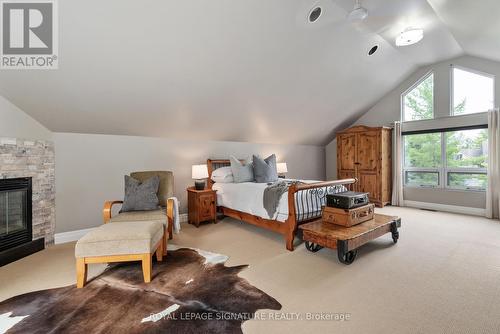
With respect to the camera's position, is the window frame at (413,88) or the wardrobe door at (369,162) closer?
the window frame at (413,88)

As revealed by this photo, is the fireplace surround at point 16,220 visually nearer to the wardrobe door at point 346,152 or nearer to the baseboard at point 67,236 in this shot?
the baseboard at point 67,236

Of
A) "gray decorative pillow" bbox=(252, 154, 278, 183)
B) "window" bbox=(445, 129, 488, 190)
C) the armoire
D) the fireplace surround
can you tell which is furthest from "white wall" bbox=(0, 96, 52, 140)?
"window" bbox=(445, 129, 488, 190)

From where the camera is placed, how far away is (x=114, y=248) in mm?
2174

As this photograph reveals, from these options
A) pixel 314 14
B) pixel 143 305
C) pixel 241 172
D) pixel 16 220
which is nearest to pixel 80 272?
pixel 143 305

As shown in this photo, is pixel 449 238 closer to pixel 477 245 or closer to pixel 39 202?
pixel 477 245

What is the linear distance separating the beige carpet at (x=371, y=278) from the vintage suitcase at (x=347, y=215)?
40 cm

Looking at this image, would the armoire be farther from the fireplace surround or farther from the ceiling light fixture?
the fireplace surround

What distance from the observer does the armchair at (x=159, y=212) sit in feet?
9.21

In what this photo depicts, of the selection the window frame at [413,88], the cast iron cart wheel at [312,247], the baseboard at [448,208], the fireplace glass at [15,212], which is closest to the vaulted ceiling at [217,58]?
the window frame at [413,88]

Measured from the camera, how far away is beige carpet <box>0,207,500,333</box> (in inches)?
66.3

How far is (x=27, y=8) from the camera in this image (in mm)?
2182

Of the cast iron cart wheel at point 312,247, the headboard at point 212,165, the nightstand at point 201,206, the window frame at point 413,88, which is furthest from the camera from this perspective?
the window frame at point 413,88

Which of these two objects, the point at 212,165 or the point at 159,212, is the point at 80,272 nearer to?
the point at 159,212

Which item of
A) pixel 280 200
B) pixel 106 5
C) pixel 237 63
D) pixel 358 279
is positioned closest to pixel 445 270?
pixel 358 279
